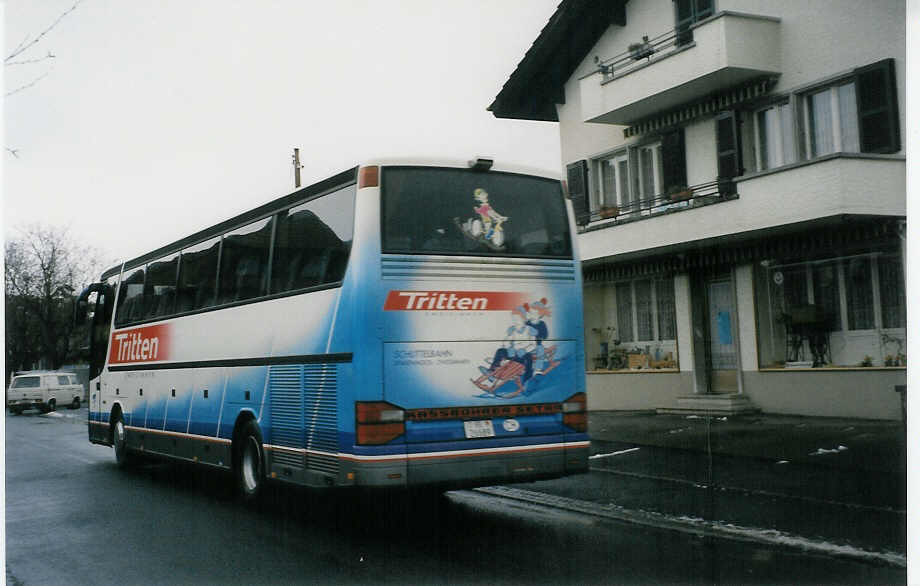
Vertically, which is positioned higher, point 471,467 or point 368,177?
point 368,177

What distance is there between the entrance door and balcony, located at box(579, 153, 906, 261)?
3.51 ft

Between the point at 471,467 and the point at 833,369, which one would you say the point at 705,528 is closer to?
the point at 471,467

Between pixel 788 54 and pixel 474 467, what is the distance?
1132 centimetres

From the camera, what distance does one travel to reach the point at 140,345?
1354 centimetres

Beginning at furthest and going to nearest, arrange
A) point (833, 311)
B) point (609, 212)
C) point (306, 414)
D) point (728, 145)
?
1. point (609, 212)
2. point (728, 145)
3. point (833, 311)
4. point (306, 414)

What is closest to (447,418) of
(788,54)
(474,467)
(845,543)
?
(474,467)

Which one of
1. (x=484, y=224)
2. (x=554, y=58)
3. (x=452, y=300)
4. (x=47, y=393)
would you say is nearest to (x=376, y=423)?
(x=452, y=300)

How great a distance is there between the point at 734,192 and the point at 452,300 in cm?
991

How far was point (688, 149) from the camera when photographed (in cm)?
1847

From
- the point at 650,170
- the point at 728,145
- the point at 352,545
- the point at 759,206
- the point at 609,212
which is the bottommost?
the point at 352,545

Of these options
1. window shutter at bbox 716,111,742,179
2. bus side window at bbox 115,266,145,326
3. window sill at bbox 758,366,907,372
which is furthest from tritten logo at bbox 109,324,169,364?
window shutter at bbox 716,111,742,179

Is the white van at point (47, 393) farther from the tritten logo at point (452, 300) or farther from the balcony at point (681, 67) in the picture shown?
the tritten logo at point (452, 300)

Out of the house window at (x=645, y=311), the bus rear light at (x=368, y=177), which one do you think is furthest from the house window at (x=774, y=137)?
the bus rear light at (x=368, y=177)

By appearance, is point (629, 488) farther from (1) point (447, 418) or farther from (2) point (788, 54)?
(2) point (788, 54)
